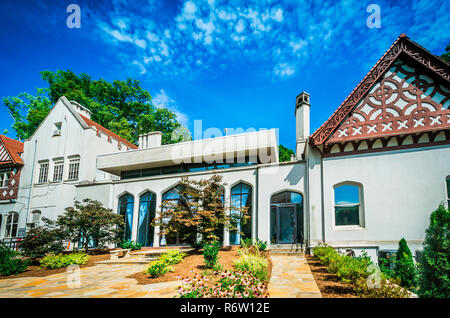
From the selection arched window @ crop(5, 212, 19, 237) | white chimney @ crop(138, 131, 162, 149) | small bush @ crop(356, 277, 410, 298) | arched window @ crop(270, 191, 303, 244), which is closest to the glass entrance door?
arched window @ crop(270, 191, 303, 244)

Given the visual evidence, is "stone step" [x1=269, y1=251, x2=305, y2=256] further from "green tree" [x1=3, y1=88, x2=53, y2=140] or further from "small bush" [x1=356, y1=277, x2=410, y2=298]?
"green tree" [x1=3, y1=88, x2=53, y2=140]

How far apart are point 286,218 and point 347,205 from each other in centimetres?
345

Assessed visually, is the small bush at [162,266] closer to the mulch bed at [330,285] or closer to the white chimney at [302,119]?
the mulch bed at [330,285]

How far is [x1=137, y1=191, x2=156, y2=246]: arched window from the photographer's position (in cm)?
1920

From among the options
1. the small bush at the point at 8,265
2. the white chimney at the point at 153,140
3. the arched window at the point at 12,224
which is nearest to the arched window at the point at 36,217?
the arched window at the point at 12,224

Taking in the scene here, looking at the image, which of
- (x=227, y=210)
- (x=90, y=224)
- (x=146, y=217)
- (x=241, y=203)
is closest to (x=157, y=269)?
(x=227, y=210)

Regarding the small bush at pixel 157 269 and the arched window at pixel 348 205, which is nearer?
the small bush at pixel 157 269

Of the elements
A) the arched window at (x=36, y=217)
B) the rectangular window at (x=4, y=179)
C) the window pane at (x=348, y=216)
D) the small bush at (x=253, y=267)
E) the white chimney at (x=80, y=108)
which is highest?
the white chimney at (x=80, y=108)

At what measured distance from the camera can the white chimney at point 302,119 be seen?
18109 millimetres

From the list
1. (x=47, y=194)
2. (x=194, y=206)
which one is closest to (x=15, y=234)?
(x=47, y=194)

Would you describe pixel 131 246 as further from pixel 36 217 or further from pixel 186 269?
pixel 36 217

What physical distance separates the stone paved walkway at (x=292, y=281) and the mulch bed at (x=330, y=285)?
5.9 inches

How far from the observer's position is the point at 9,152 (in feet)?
83.0

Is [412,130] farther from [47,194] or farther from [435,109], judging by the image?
[47,194]
